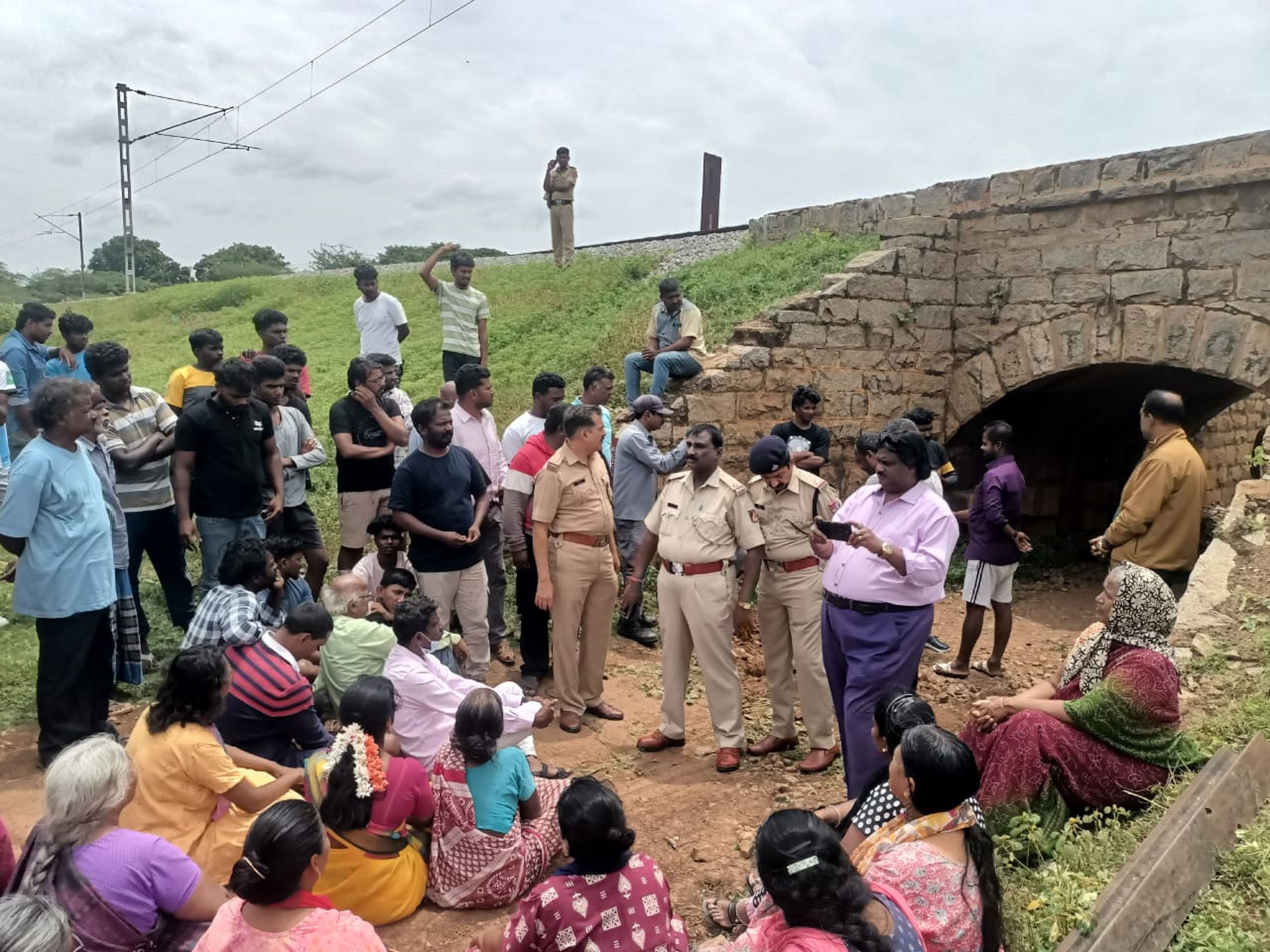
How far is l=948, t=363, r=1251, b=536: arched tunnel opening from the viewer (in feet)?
31.8

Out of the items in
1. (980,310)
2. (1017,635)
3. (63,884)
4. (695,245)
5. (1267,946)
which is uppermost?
(695,245)

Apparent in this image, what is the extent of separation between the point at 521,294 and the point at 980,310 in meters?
7.92

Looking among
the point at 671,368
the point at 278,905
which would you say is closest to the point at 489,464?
the point at 671,368

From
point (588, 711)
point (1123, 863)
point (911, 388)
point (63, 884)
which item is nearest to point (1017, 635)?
point (911, 388)

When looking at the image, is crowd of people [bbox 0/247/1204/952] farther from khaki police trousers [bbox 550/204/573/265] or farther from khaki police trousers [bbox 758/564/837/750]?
khaki police trousers [bbox 550/204/573/265]

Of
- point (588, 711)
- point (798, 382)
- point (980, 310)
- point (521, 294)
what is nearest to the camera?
point (588, 711)

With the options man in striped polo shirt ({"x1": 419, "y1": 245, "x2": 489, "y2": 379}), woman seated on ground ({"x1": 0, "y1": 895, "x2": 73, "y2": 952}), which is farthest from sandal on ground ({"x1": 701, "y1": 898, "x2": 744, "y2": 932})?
man in striped polo shirt ({"x1": 419, "y1": 245, "x2": 489, "y2": 379})

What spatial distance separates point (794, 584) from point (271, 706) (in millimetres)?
2650

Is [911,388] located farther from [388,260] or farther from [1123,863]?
[388,260]

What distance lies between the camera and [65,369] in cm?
717

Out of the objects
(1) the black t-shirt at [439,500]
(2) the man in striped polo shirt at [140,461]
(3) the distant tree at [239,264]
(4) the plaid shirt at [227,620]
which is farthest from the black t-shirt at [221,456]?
(3) the distant tree at [239,264]

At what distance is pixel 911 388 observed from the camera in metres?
8.93

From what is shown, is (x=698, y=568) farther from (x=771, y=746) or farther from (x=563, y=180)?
(x=563, y=180)

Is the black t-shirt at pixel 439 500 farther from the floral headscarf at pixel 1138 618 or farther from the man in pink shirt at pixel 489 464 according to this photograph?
the floral headscarf at pixel 1138 618
